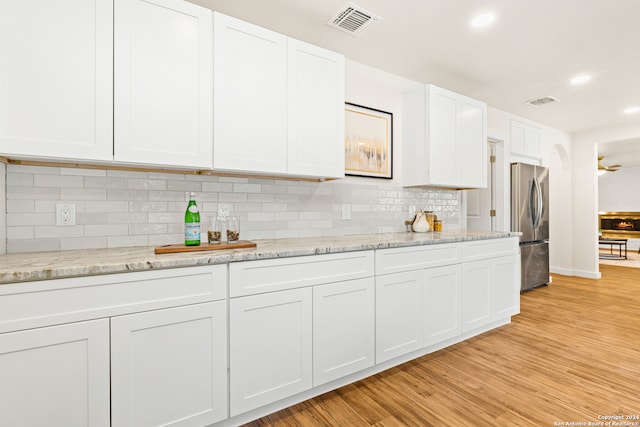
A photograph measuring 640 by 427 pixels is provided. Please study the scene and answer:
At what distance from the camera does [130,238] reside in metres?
1.93

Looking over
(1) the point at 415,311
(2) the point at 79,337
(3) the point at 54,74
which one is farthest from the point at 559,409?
(3) the point at 54,74

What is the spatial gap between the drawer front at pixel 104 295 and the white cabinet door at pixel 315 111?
0.95 metres

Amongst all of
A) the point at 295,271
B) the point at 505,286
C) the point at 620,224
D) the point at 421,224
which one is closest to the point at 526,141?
the point at 505,286

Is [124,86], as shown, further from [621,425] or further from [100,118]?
[621,425]

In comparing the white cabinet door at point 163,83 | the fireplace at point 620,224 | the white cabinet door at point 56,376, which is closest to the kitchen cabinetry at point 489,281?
the white cabinet door at point 163,83

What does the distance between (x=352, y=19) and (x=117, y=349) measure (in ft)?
7.87

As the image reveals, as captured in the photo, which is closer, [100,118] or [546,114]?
[100,118]

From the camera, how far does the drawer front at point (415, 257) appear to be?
2.16 metres

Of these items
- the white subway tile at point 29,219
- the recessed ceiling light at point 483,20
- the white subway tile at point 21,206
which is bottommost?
the white subway tile at point 29,219

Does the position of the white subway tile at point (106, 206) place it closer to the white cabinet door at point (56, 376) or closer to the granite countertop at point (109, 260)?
the granite countertop at point (109, 260)

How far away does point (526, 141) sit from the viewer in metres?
4.75

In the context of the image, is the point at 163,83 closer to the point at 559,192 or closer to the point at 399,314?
the point at 399,314

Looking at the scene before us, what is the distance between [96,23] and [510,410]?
2.98 m

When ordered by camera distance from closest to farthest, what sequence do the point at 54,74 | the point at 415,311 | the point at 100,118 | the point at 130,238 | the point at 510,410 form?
the point at 54,74 → the point at 100,118 → the point at 510,410 → the point at 130,238 → the point at 415,311
